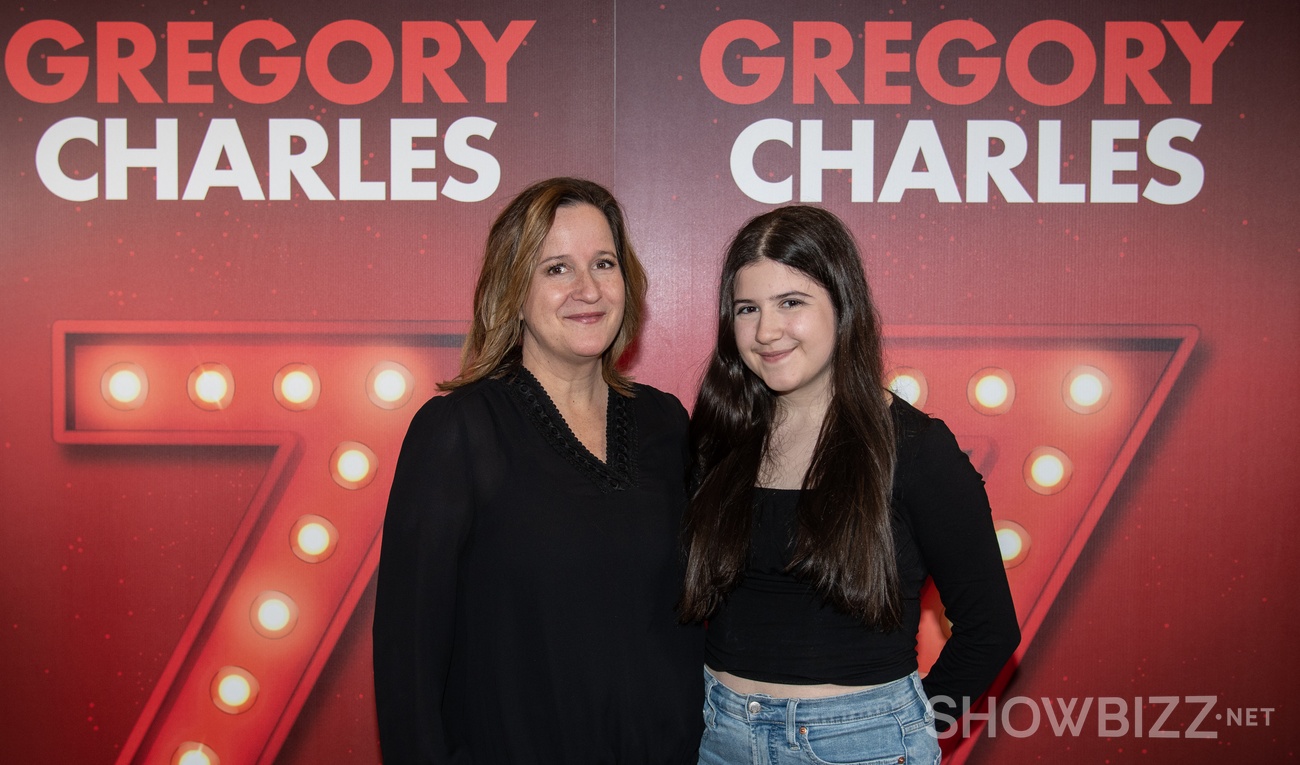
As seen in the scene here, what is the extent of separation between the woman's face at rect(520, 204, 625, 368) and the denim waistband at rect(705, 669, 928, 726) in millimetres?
658

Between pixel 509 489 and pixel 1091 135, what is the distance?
5.97 ft

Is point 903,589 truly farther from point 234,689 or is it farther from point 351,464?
point 234,689

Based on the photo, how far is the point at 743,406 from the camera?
1.73 m

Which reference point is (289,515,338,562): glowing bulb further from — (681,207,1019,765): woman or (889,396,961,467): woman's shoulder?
(889,396,961,467): woman's shoulder

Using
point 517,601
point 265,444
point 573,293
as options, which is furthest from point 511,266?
point 265,444

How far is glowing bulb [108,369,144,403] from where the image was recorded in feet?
7.63

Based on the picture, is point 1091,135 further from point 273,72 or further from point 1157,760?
point 273,72

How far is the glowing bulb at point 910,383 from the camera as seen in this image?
7.72ft

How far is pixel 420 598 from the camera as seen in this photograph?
1398 mm

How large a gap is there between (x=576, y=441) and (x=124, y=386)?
1.46 metres

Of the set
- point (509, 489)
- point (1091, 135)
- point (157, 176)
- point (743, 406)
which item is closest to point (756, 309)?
point (743, 406)

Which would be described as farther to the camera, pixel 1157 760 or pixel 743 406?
pixel 1157 760

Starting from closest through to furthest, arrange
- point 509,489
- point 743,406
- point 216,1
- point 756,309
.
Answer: point 509,489 → point 756,309 → point 743,406 → point 216,1

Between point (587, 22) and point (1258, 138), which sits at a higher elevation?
point (587, 22)
